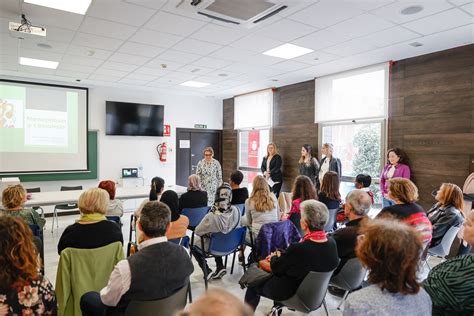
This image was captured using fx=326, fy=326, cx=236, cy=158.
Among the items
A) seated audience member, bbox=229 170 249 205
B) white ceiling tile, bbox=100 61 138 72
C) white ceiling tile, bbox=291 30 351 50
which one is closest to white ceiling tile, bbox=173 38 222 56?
white ceiling tile, bbox=291 30 351 50

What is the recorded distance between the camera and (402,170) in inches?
193

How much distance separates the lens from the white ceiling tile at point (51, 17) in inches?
133

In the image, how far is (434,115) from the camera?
184 inches

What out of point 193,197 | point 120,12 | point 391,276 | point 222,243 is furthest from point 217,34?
point 391,276

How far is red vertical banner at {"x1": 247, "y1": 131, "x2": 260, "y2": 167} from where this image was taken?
825 cm

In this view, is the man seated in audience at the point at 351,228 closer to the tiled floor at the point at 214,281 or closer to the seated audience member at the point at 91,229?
the tiled floor at the point at 214,281

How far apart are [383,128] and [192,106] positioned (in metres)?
5.14

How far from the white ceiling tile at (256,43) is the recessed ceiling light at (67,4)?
1.86 m

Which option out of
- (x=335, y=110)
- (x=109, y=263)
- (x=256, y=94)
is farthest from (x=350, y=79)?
(x=109, y=263)

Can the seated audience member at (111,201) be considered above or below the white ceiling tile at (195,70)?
below

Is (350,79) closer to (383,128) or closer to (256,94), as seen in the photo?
(383,128)

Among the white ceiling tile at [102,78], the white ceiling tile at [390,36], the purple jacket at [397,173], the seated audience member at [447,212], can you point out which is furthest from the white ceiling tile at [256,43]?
the white ceiling tile at [102,78]

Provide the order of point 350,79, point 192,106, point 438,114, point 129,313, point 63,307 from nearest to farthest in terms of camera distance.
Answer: point 129,313 → point 63,307 → point 438,114 → point 350,79 → point 192,106

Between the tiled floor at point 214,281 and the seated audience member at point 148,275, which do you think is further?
the tiled floor at point 214,281
